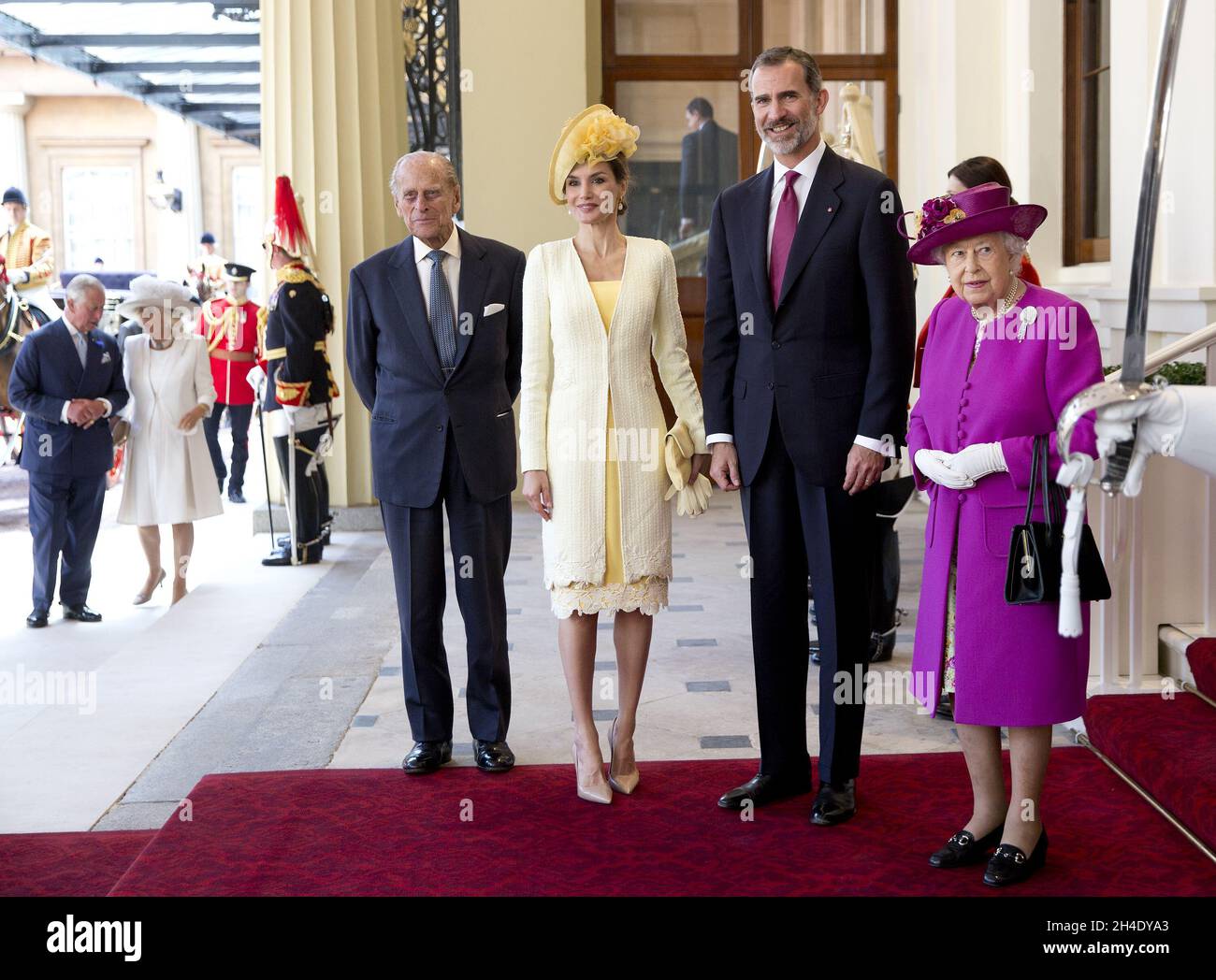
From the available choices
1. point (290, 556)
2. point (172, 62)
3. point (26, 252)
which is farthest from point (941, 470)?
point (172, 62)

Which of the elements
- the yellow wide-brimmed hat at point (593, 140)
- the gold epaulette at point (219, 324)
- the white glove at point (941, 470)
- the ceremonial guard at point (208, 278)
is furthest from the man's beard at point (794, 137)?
the ceremonial guard at point (208, 278)

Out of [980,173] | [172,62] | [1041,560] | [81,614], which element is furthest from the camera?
[172,62]

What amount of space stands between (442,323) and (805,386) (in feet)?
3.71

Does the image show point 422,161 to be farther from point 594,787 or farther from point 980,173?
point 594,787

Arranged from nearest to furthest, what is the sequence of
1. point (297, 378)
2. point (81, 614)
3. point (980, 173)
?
point (980, 173) → point (81, 614) → point (297, 378)

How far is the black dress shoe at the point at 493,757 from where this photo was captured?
3.97 metres

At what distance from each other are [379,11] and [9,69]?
19428 millimetres

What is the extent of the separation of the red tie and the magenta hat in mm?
393

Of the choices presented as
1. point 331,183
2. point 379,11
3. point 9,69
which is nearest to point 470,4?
point 379,11

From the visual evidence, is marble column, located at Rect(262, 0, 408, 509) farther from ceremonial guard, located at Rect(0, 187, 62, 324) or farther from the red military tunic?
ceremonial guard, located at Rect(0, 187, 62, 324)

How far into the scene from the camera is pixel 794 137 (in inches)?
132

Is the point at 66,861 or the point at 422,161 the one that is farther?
the point at 422,161

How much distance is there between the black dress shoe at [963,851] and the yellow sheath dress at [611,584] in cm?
95

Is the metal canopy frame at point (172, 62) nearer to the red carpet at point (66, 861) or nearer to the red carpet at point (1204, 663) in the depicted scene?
the red carpet at point (66, 861)
